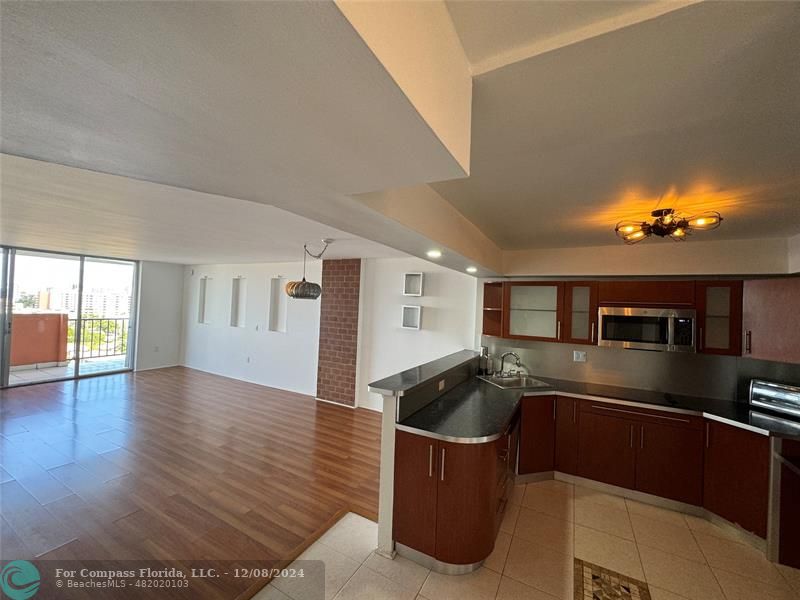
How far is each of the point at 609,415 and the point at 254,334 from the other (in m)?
6.08

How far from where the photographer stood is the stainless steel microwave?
2.81m

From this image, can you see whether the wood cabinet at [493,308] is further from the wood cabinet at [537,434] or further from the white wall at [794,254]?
the white wall at [794,254]

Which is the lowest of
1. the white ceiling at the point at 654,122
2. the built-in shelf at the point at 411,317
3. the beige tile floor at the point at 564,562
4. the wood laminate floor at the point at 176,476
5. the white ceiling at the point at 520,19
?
the wood laminate floor at the point at 176,476

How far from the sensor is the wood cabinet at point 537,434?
3.01 metres

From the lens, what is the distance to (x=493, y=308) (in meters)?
3.74

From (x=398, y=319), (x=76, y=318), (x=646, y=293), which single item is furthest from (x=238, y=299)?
(x=646, y=293)

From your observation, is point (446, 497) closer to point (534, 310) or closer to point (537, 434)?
point (537, 434)

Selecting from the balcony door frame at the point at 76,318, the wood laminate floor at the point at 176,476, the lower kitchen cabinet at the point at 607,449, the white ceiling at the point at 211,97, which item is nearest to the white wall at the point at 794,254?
the lower kitchen cabinet at the point at 607,449

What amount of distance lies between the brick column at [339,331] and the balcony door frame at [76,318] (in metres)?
4.69

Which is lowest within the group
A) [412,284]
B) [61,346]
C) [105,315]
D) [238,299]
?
[61,346]

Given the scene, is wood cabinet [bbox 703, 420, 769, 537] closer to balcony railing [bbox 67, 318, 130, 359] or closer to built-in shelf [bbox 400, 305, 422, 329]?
built-in shelf [bbox 400, 305, 422, 329]

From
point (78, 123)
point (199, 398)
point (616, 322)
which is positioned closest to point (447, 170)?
point (78, 123)

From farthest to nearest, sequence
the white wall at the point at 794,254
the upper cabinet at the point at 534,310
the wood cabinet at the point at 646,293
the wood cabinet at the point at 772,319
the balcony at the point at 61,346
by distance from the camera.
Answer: the balcony at the point at 61,346 < the upper cabinet at the point at 534,310 < the wood cabinet at the point at 646,293 < the white wall at the point at 794,254 < the wood cabinet at the point at 772,319

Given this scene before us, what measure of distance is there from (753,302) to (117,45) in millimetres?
4077
